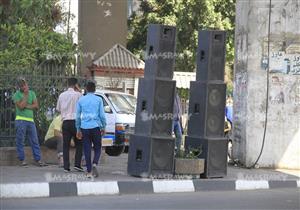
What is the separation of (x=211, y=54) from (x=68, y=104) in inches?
107

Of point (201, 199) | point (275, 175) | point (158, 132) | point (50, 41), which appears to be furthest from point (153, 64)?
point (50, 41)

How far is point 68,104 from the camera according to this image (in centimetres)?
1106

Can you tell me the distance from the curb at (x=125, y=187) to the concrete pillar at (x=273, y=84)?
160 centimetres

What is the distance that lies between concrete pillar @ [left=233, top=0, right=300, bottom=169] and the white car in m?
3.09

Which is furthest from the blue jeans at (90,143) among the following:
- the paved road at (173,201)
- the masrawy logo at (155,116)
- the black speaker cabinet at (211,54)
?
the black speaker cabinet at (211,54)

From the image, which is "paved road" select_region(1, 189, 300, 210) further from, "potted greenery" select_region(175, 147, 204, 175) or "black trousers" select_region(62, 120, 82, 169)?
"black trousers" select_region(62, 120, 82, 169)

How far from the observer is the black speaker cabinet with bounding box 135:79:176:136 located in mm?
10359

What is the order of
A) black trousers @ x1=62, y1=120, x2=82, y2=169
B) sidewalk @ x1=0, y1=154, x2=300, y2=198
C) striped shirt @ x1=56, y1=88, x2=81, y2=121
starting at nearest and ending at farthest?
sidewalk @ x1=0, y1=154, x2=300, y2=198, black trousers @ x1=62, y1=120, x2=82, y2=169, striped shirt @ x1=56, y1=88, x2=81, y2=121

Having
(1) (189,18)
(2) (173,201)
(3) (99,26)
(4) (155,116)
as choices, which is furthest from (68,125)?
(1) (189,18)

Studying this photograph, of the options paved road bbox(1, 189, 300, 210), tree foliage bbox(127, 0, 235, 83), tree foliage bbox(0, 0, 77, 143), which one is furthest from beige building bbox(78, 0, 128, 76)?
paved road bbox(1, 189, 300, 210)

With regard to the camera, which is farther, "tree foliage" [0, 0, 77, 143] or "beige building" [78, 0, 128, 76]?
"beige building" [78, 0, 128, 76]

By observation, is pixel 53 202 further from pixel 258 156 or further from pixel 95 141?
pixel 258 156

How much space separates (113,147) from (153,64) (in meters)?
5.27

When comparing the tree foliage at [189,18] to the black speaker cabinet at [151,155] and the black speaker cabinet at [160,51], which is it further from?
the black speaker cabinet at [151,155]
